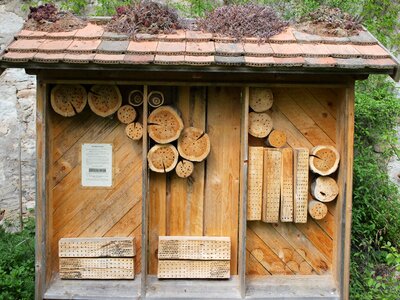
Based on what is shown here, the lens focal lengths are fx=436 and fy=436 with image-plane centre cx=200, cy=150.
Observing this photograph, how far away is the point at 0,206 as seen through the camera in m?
4.88

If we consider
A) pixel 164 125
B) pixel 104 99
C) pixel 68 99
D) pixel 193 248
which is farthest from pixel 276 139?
pixel 68 99

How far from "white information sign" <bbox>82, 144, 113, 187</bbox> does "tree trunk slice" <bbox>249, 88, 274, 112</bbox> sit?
1071 mm

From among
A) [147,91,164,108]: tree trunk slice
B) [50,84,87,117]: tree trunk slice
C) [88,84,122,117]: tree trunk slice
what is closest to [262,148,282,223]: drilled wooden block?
[147,91,164,108]: tree trunk slice

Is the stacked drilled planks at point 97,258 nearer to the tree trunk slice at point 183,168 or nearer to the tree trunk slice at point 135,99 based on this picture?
the tree trunk slice at point 183,168

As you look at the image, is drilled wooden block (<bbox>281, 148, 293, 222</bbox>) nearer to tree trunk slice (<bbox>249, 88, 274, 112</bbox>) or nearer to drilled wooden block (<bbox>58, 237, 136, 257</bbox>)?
tree trunk slice (<bbox>249, 88, 274, 112</bbox>)

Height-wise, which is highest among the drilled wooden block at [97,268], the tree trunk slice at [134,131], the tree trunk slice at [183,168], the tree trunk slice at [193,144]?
the tree trunk slice at [134,131]

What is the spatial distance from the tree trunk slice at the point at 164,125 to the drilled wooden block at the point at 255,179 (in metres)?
0.54

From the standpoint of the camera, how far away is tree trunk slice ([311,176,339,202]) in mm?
3061

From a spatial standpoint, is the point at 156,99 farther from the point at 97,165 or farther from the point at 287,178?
the point at 287,178

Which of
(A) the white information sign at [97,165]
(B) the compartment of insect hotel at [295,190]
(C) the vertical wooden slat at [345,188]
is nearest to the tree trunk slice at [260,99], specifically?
(B) the compartment of insect hotel at [295,190]

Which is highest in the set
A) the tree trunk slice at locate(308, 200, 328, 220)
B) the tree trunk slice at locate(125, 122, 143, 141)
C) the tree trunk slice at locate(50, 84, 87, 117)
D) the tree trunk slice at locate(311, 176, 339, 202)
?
the tree trunk slice at locate(50, 84, 87, 117)

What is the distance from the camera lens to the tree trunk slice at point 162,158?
2996 mm

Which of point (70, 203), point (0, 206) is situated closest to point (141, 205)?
point (70, 203)

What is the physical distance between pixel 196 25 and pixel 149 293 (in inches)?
75.5
